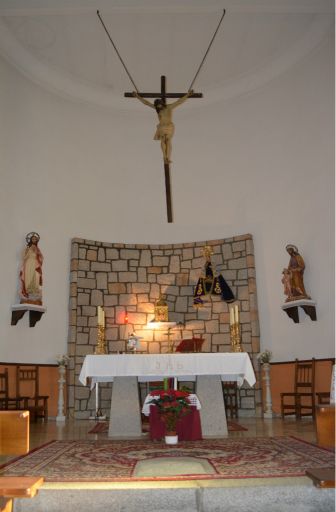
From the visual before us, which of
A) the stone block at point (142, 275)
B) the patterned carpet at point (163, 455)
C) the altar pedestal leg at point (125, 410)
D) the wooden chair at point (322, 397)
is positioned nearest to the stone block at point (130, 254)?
the stone block at point (142, 275)

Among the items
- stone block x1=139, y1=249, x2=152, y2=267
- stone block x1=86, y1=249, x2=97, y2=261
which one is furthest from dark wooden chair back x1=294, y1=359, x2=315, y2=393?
stone block x1=86, y1=249, x2=97, y2=261

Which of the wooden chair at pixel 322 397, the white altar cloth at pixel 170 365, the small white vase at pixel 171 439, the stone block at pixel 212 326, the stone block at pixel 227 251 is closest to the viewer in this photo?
the small white vase at pixel 171 439

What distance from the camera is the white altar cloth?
5.68 m

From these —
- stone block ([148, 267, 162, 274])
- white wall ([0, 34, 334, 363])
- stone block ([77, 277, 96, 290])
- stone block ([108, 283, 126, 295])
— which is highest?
white wall ([0, 34, 334, 363])

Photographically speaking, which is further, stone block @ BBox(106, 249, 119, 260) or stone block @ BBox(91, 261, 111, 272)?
stone block @ BBox(106, 249, 119, 260)

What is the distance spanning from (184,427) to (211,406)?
567mm

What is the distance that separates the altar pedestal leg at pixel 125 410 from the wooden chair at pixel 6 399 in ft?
7.42

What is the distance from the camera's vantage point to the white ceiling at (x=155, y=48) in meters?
8.95

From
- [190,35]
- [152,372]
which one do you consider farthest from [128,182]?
[152,372]

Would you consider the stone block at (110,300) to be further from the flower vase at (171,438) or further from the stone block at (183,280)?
the flower vase at (171,438)

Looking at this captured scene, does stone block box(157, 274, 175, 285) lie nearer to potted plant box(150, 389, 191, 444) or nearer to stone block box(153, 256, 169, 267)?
stone block box(153, 256, 169, 267)

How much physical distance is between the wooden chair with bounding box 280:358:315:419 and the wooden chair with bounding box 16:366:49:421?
3738mm

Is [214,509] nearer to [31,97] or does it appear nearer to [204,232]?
[204,232]

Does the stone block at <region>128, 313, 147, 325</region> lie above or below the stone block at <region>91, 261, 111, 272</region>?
below
